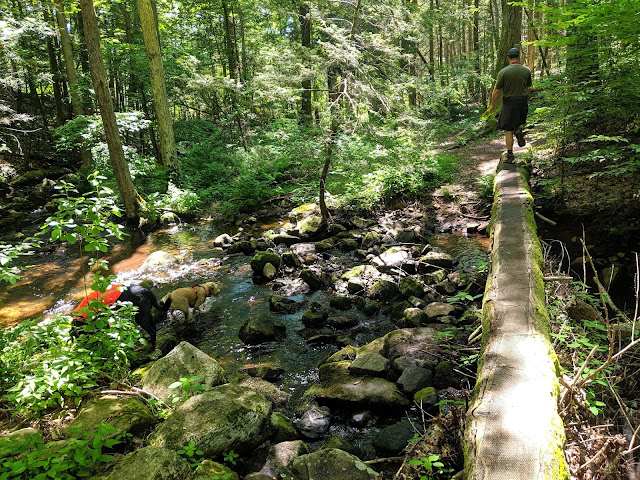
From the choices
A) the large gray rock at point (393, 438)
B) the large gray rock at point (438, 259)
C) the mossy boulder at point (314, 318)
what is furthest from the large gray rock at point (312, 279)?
the large gray rock at point (393, 438)

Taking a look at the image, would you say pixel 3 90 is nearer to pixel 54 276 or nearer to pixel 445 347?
pixel 54 276

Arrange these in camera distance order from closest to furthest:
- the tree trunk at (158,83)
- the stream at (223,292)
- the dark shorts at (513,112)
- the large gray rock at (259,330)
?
the stream at (223,292) < the large gray rock at (259,330) < the dark shorts at (513,112) < the tree trunk at (158,83)

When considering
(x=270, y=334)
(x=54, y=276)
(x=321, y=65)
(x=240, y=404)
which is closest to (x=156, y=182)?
(x=54, y=276)

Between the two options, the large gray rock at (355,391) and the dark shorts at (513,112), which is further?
the dark shorts at (513,112)

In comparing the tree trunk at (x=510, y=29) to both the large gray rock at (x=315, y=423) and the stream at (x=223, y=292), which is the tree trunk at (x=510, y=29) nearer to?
the stream at (x=223, y=292)

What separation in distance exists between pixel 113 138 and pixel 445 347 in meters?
11.0

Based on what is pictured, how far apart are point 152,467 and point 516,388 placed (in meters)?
2.65

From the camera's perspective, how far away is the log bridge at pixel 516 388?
2.06m

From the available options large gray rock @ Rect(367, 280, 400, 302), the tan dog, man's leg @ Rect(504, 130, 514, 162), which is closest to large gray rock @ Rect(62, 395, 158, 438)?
the tan dog

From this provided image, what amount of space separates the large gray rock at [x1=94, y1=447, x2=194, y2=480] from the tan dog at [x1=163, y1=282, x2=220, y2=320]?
12.0 feet

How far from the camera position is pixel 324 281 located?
793 centimetres

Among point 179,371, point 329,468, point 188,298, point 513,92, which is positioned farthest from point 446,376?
point 513,92

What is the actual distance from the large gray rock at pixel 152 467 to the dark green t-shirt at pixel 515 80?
307 inches

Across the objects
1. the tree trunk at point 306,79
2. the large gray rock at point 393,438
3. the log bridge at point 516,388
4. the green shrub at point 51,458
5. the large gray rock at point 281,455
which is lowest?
the large gray rock at point 393,438
